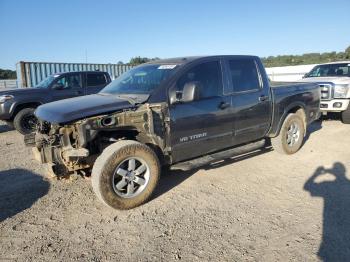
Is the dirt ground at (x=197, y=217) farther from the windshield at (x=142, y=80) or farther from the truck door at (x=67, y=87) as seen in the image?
the truck door at (x=67, y=87)

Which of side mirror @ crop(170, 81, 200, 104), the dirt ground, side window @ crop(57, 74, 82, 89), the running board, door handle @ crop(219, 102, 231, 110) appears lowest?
the dirt ground

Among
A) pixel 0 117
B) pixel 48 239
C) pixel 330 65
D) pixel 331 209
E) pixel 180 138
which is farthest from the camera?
→ pixel 330 65

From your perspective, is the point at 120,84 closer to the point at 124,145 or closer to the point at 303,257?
the point at 124,145

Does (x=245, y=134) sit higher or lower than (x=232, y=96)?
lower

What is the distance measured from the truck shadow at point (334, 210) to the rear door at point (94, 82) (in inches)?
293

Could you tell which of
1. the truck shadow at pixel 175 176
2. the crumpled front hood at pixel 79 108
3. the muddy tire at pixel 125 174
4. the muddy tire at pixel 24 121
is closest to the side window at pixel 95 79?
the muddy tire at pixel 24 121

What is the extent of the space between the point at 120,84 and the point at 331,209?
138 inches

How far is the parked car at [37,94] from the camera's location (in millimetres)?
8977

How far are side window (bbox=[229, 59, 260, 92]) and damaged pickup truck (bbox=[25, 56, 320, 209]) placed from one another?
18 millimetres

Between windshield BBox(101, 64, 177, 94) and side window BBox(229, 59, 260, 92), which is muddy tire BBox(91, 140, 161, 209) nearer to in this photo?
windshield BBox(101, 64, 177, 94)

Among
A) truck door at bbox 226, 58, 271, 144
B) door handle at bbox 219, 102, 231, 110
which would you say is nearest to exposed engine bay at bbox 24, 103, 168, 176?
door handle at bbox 219, 102, 231, 110

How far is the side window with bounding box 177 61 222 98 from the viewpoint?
4.71 m

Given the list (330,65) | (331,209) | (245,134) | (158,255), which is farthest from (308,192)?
(330,65)

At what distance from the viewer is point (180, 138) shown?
454cm
